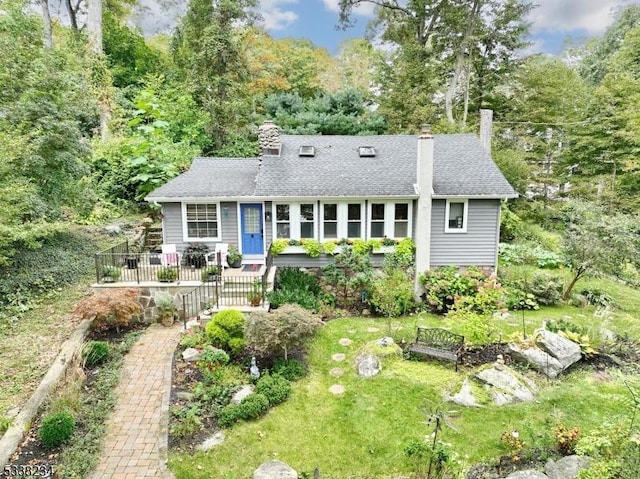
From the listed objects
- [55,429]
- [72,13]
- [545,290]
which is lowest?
[55,429]

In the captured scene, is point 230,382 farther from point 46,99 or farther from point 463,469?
point 46,99

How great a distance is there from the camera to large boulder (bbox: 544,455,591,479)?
5918 millimetres

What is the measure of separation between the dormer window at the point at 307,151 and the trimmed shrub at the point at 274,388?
368 inches

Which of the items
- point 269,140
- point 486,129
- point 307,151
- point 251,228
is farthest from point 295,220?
point 486,129

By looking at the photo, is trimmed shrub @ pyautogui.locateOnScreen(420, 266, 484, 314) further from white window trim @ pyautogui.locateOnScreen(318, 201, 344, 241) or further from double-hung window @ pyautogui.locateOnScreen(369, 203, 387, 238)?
white window trim @ pyautogui.locateOnScreen(318, 201, 344, 241)

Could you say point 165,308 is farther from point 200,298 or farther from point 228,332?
point 228,332

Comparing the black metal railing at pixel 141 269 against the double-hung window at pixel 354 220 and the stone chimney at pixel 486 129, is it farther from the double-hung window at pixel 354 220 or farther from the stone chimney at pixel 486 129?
the stone chimney at pixel 486 129

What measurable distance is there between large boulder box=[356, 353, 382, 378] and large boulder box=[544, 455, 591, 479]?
12.5 feet

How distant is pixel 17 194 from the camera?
10227 mm

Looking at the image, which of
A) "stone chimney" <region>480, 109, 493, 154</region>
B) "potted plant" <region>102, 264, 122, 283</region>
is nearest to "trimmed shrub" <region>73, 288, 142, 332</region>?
"potted plant" <region>102, 264, 122, 283</region>

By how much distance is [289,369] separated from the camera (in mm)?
9125

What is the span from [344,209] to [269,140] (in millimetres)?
4117

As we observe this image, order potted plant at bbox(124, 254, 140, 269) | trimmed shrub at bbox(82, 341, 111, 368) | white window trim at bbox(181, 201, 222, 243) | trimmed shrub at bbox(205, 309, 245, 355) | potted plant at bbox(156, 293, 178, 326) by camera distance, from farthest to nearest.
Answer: white window trim at bbox(181, 201, 222, 243) → potted plant at bbox(124, 254, 140, 269) → potted plant at bbox(156, 293, 178, 326) → trimmed shrub at bbox(205, 309, 245, 355) → trimmed shrub at bbox(82, 341, 111, 368)

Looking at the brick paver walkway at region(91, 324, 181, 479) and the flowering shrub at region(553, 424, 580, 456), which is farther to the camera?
the flowering shrub at region(553, 424, 580, 456)
